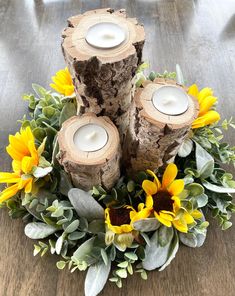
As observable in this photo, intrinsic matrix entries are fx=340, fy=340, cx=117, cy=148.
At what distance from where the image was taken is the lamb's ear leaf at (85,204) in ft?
1.75

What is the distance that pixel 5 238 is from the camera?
58cm

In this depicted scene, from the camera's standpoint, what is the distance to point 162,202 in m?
0.53

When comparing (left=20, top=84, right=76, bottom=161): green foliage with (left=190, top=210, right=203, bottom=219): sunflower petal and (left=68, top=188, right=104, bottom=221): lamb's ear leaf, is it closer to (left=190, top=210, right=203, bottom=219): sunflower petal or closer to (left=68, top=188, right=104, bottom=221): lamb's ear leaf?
(left=68, top=188, right=104, bottom=221): lamb's ear leaf

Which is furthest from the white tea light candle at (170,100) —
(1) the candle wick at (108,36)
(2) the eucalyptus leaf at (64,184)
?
(2) the eucalyptus leaf at (64,184)

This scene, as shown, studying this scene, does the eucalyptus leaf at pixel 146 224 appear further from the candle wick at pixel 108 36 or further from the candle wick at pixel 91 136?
the candle wick at pixel 108 36

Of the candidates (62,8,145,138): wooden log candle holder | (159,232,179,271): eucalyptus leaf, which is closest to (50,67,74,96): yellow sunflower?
(62,8,145,138): wooden log candle holder

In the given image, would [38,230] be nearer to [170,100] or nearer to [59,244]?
[59,244]

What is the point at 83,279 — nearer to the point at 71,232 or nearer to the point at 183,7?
the point at 71,232

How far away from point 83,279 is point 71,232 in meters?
0.08

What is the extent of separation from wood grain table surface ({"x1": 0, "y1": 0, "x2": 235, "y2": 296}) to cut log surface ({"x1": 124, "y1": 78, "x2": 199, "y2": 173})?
17 centimetres

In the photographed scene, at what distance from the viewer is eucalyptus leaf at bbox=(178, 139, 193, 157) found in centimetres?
61

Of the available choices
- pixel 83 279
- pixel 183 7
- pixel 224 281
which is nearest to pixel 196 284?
pixel 224 281

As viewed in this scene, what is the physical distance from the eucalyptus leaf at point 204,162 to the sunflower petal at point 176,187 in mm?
85

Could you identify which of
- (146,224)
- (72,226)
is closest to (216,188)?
(146,224)
